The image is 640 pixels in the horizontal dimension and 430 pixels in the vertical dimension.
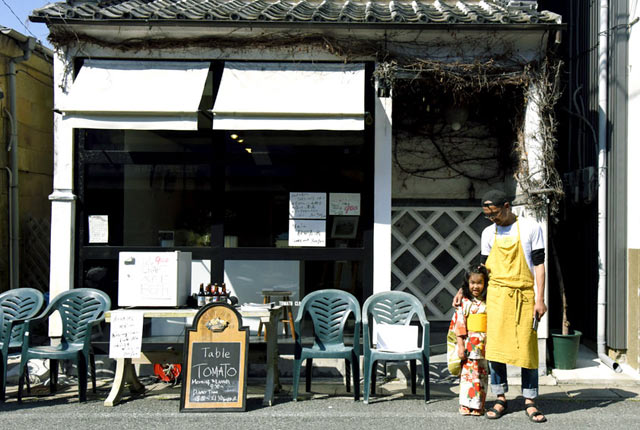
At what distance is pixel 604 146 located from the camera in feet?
22.6

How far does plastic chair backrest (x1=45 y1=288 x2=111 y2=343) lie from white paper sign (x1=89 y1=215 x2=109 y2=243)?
0.74 metres

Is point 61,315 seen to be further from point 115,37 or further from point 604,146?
point 604,146

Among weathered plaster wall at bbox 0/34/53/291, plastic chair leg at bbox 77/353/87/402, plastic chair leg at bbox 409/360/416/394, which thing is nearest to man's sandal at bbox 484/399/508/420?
plastic chair leg at bbox 409/360/416/394

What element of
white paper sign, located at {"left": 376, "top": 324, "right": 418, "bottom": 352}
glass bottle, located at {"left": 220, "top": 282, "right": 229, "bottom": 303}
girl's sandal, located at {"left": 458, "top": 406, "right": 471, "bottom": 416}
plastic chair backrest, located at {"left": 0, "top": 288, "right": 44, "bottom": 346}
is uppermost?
glass bottle, located at {"left": 220, "top": 282, "right": 229, "bottom": 303}

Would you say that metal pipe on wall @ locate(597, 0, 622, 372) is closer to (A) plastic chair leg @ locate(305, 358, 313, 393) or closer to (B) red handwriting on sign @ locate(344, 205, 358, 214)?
(B) red handwriting on sign @ locate(344, 205, 358, 214)

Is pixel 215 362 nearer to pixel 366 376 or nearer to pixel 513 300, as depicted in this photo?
pixel 366 376

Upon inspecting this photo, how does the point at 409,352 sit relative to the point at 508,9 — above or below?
below

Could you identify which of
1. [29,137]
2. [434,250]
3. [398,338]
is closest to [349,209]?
[398,338]

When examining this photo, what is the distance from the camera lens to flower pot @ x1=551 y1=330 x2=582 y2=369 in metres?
6.57

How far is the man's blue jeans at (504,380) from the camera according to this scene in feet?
17.0

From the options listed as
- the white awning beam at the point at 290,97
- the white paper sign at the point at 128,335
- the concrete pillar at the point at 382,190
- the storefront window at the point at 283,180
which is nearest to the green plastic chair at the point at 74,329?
the white paper sign at the point at 128,335

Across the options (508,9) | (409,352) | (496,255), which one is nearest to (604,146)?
(508,9)

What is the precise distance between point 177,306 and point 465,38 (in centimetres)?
414

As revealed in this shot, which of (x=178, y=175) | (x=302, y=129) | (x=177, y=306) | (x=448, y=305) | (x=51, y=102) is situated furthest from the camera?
(x=51, y=102)
